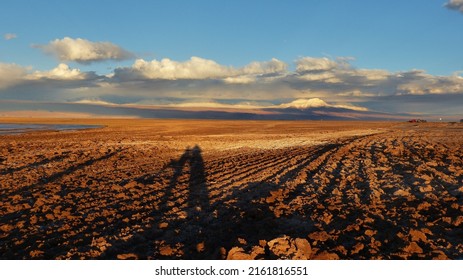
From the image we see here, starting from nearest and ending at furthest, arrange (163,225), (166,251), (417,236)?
(166,251)
(417,236)
(163,225)

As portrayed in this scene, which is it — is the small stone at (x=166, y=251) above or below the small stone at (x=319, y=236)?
below

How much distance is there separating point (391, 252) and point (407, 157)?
33.3 feet

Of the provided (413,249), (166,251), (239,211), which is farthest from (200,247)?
(413,249)

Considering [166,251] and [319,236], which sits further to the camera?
[319,236]

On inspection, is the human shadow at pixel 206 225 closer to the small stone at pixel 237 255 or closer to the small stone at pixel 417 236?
the small stone at pixel 237 255

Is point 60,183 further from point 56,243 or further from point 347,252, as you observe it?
point 347,252

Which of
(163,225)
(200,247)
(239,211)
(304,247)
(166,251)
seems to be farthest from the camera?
(239,211)

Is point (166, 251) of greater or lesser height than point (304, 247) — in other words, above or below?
below

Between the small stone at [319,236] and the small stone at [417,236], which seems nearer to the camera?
the small stone at [417,236]

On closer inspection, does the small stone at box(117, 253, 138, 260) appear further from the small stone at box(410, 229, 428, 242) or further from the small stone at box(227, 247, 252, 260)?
the small stone at box(410, 229, 428, 242)

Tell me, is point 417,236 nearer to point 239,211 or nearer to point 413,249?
point 413,249

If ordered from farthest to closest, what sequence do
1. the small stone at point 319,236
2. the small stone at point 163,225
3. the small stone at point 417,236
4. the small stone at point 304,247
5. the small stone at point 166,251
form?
the small stone at point 163,225 → the small stone at point 319,236 → the small stone at point 417,236 → the small stone at point 166,251 → the small stone at point 304,247

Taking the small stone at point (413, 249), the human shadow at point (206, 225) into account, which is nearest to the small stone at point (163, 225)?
the human shadow at point (206, 225)

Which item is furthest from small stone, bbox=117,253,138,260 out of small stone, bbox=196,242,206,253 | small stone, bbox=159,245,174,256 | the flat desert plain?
small stone, bbox=196,242,206,253
